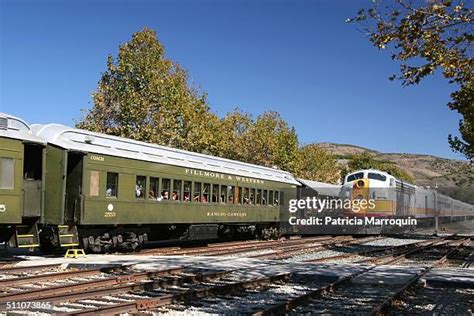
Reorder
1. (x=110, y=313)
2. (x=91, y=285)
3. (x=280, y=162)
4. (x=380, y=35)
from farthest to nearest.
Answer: (x=280, y=162) < (x=91, y=285) < (x=380, y=35) < (x=110, y=313)

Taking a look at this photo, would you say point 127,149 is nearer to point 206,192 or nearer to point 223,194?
point 206,192

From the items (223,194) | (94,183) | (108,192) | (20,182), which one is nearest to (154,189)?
(108,192)

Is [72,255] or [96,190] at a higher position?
[96,190]

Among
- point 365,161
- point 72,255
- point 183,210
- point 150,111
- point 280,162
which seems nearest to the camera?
point 72,255

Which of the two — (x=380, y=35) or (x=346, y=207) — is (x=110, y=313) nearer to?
(x=380, y=35)

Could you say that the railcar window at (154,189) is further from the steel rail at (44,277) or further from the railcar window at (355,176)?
the railcar window at (355,176)

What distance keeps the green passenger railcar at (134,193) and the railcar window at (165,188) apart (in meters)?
0.03

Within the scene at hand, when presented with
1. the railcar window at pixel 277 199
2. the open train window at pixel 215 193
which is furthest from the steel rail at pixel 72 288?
the railcar window at pixel 277 199

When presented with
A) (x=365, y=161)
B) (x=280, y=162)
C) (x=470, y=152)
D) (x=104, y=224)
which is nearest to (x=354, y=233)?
(x=470, y=152)

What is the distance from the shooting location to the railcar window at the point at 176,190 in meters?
19.6

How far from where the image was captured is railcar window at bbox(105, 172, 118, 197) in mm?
16594

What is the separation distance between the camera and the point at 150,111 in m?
34.0

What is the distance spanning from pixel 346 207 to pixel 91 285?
71.7 feet

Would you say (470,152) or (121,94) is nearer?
(470,152)
